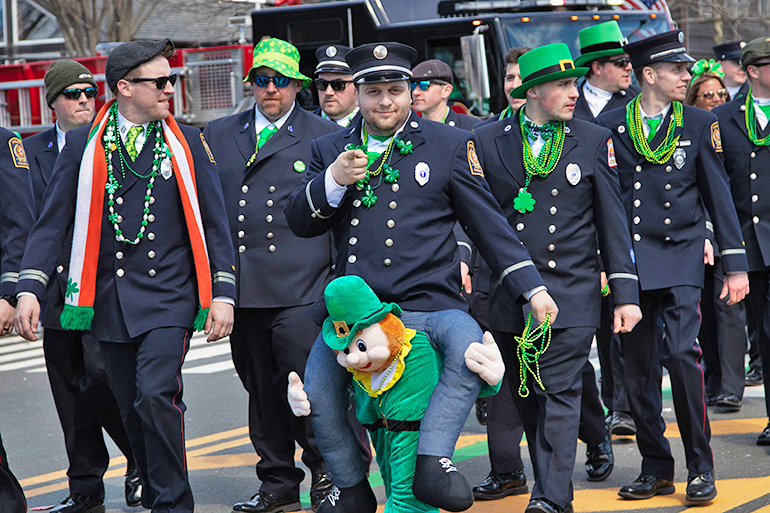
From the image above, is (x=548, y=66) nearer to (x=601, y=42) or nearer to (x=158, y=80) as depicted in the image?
(x=158, y=80)

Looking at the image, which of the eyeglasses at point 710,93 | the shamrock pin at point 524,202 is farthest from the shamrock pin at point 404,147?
the eyeglasses at point 710,93

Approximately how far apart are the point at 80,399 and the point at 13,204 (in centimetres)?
120

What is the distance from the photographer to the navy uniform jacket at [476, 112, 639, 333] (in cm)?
546

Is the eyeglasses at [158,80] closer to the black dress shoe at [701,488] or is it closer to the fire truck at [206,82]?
the black dress shoe at [701,488]

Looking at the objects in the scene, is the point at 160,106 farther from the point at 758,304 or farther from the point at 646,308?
the point at 758,304

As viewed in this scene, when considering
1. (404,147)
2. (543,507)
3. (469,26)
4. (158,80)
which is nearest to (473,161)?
(404,147)

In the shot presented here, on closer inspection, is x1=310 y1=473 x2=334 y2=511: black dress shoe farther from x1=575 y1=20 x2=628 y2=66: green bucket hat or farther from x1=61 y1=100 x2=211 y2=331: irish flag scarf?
x1=575 y1=20 x2=628 y2=66: green bucket hat

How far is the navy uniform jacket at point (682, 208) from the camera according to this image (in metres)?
6.05

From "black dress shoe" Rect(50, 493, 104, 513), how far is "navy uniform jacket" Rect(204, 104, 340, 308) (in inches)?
51.1

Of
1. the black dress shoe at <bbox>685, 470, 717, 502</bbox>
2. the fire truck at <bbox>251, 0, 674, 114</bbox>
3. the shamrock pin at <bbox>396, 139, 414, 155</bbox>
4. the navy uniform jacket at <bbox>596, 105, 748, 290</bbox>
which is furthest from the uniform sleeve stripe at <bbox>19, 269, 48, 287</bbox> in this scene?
the fire truck at <bbox>251, 0, 674, 114</bbox>

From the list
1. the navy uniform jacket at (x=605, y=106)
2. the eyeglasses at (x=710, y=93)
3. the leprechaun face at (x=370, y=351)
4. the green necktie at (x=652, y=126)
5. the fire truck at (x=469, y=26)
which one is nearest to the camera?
the leprechaun face at (x=370, y=351)

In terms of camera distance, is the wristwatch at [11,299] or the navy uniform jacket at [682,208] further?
the navy uniform jacket at [682,208]

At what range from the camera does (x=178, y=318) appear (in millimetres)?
5148

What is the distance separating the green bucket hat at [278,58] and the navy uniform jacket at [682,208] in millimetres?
1882
